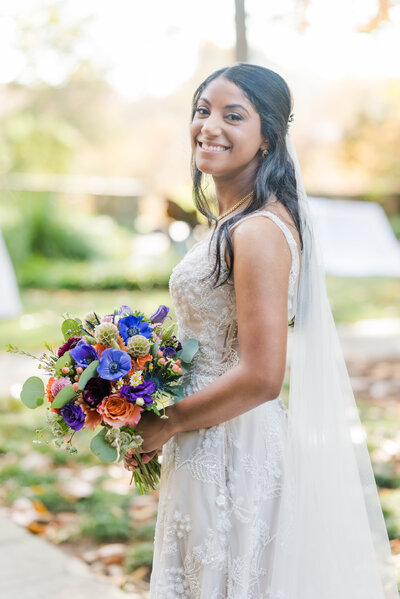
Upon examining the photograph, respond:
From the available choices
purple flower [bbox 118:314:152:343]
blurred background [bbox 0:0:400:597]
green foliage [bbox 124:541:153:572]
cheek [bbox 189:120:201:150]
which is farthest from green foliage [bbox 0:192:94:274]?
purple flower [bbox 118:314:152:343]

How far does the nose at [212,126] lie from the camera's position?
2.03m

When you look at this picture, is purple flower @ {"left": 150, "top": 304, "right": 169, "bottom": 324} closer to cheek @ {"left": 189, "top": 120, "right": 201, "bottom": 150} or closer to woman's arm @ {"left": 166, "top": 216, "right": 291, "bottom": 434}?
woman's arm @ {"left": 166, "top": 216, "right": 291, "bottom": 434}

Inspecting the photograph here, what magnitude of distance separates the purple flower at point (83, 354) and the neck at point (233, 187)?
60 cm

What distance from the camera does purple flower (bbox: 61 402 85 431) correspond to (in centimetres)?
188

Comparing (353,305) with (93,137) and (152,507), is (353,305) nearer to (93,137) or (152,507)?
(152,507)

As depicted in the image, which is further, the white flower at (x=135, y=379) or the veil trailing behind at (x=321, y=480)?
the veil trailing behind at (x=321, y=480)

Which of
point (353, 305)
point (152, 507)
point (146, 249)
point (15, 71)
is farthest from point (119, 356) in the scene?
point (15, 71)

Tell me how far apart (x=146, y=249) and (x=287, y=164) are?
13918 millimetres

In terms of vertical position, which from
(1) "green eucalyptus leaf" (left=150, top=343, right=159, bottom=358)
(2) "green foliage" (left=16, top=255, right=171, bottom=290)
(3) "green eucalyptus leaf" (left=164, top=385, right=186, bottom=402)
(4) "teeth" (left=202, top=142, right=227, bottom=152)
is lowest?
(3) "green eucalyptus leaf" (left=164, top=385, right=186, bottom=402)

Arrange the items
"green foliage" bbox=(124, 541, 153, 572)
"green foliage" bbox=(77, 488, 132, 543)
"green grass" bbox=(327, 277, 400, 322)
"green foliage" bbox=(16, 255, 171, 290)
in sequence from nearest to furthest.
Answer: "green foliage" bbox=(124, 541, 153, 572) < "green foliage" bbox=(77, 488, 132, 543) < "green grass" bbox=(327, 277, 400, 322) < "green foliage" bbox=(16, 255, 171, 290)

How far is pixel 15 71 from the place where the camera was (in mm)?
28594

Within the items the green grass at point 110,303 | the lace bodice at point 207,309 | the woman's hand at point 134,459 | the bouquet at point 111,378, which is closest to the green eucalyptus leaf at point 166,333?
the bouquet at point 111,378

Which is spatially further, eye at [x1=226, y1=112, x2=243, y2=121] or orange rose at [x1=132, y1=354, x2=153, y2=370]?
eye at [x1=226, y1=112, x2=243, y2=121]

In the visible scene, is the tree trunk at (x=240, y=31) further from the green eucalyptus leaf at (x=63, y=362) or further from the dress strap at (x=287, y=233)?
the green eucalyptus leaf at (x=63, y=362)
